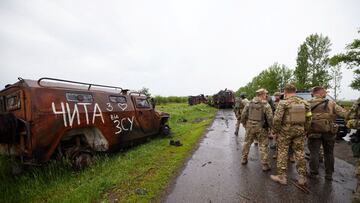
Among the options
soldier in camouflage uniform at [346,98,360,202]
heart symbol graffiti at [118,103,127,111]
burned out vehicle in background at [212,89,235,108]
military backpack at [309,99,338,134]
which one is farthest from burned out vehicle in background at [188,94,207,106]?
soldier in camouflage uniform at [346,98,360,202]

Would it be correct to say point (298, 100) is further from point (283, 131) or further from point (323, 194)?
point (323, 194)

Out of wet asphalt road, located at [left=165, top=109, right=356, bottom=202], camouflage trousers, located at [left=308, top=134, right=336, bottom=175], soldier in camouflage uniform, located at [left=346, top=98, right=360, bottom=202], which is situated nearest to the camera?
soldier in camouflage uniform, located at [left=346, top=98, right=360, bottom=202]

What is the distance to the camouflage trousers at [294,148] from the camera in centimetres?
386

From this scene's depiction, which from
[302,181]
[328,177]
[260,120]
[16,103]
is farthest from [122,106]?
[328,177]

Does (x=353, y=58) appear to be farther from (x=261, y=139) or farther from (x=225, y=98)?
(x=261, y=139)

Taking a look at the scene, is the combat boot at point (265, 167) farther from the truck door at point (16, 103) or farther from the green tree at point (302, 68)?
the green tree at point (302, 68)

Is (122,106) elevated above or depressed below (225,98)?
below

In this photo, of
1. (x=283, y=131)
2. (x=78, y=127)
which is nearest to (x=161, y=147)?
(x=78, y=127)

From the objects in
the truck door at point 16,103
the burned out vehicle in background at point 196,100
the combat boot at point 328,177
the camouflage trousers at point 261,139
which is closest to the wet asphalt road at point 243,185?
the combat boot at point 328,177

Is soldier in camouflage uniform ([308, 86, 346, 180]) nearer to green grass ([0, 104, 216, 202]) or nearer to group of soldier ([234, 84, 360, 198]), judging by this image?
group of soldier ([234, 84, 360, 198])

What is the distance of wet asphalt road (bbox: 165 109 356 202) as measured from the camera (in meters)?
3.35

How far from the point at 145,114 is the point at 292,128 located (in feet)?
16.8

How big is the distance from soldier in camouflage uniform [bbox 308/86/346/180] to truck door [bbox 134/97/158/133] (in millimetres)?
5375

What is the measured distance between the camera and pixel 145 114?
23.8ft
